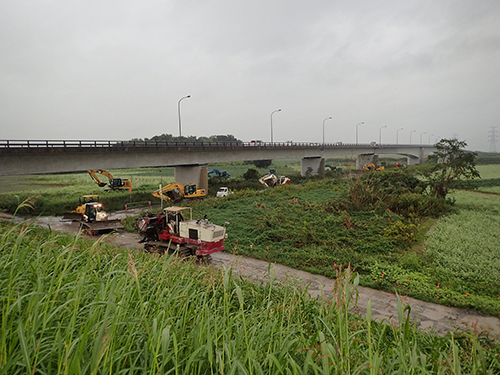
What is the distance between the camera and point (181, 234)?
44.5 ft

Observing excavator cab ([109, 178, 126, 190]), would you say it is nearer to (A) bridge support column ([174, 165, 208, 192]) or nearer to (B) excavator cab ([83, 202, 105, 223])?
(A) bridge support column ([174, 165, 208, 192])

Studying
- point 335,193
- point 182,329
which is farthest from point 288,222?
point 182,329

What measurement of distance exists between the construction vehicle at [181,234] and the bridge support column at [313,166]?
44.1m

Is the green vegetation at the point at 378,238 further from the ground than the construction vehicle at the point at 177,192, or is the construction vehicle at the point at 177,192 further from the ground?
the construction vehicle at the point at 177,192

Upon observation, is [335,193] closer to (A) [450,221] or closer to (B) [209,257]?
(A) [450,221]

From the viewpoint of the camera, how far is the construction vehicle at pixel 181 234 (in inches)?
512

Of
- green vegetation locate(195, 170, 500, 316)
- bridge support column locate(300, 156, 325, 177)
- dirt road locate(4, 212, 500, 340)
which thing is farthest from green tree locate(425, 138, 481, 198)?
bridge support column locate(300, 156, 325, 177)

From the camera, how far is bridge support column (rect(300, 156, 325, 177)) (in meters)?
56.3

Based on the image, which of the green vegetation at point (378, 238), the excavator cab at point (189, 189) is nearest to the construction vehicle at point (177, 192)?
the excavator cab at point (189, 189)

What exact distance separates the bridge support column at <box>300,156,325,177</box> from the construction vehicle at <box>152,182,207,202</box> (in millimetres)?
27952

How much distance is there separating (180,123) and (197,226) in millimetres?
27084

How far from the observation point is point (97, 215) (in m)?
18.6

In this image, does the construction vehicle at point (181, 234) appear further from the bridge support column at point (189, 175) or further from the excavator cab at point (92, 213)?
the bridge support column at point (189, 175)

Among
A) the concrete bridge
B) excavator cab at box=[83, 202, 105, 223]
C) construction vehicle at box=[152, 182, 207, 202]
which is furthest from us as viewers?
construction vehicle at box=[152, 182, 207, 202]
